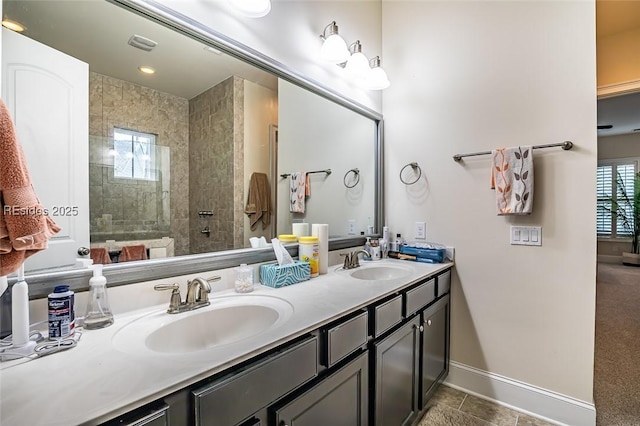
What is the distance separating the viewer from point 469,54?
204cm

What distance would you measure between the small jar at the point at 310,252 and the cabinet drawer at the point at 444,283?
831 mm

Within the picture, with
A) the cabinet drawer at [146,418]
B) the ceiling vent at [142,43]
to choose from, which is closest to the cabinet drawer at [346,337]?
the cabinet drawer at [146,418]

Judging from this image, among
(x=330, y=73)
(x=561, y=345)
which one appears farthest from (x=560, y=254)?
(x=330, y=73)

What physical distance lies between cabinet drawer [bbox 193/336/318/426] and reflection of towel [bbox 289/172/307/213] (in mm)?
975

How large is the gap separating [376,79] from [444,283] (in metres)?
1.49

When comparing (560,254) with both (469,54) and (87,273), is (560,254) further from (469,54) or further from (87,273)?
(87,273)

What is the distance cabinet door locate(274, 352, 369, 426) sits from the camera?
2.89ft

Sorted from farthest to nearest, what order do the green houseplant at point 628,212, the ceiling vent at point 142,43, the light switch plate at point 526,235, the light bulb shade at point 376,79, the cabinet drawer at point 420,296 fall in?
the green houseplant at point 628,212
the light bulb shade at point 376,79
the light switch plate at point 526,235
the cabinet drawer at point 420,296
the ceiling vent at point 142,43

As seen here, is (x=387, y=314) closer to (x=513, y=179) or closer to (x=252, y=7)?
(x=513, y=179)

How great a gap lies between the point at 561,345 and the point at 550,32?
72.5 inches

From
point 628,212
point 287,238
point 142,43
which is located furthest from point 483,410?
point 628,212

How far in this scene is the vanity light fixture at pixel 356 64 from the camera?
6.61 ft

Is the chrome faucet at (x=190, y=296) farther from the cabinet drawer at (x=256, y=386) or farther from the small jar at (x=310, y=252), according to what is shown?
the small jar at (x=310, y=252)

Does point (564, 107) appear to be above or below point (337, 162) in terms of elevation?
above
